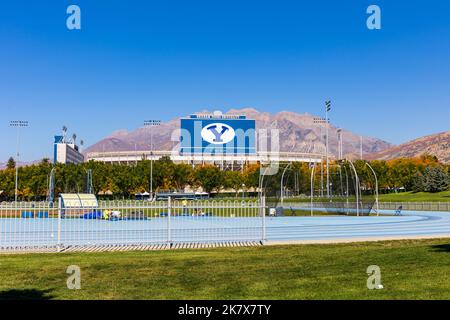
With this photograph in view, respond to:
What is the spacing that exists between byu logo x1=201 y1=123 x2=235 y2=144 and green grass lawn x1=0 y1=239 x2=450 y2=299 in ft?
290

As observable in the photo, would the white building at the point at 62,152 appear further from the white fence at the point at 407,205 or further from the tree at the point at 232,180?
the white fence at the point at 407,205

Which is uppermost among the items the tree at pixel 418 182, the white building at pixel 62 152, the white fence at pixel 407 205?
the white building at pixel 62 152

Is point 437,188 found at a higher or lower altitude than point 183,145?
lower

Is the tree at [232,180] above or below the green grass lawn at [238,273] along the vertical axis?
above

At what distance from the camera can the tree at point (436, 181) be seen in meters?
88.2

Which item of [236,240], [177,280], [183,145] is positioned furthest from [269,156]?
[177,280]

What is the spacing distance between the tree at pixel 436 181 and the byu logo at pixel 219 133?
135 ft

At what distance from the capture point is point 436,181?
291ft

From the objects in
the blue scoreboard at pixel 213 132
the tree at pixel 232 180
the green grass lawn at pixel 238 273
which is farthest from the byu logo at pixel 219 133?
the green grass lawn at pixel 238 273

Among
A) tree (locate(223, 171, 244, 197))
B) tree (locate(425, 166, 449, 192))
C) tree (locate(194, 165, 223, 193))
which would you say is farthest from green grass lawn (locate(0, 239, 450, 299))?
tree (locate(223, 171, 244, 197))
